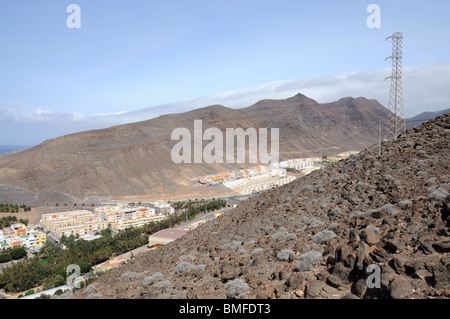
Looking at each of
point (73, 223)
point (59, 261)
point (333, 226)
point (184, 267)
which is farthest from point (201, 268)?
point (73, 223)

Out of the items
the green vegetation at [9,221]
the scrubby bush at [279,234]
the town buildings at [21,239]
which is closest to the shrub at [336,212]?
the scrubby bush at [279,234]

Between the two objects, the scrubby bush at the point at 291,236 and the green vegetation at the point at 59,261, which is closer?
the scrubby bush at the point at 291,236

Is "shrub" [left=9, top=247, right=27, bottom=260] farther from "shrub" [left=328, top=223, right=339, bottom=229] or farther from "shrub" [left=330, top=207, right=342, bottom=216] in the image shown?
"shrub" [left=328, top=223, right=339, bottom=229]

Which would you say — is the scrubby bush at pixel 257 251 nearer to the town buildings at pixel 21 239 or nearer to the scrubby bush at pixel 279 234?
the scrubby bush at pixel 279 234

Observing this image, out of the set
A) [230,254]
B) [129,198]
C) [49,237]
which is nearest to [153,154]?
[129,198]

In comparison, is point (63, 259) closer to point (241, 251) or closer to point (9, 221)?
point (9, 221)
